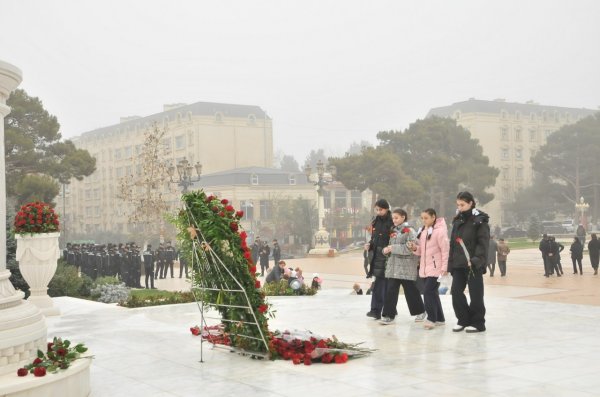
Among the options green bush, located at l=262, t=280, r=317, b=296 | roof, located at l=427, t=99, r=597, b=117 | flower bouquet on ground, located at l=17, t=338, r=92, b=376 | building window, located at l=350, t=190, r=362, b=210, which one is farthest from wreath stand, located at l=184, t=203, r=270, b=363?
roof, located at l=427, t=99, r=597, b=117

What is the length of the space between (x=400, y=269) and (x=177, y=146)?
7109 cm

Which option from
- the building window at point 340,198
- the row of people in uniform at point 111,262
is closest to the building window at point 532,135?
the building window at point 340,198

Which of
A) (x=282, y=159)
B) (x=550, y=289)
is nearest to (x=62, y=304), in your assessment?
(x=550, y=289)

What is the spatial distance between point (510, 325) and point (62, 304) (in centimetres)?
874

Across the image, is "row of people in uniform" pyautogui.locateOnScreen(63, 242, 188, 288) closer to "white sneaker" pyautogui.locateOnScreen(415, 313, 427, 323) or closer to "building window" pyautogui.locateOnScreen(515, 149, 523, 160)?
"white sneaker" pyautogui.locateOnScreen(415, 313, 427, 323)

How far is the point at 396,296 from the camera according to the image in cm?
1007

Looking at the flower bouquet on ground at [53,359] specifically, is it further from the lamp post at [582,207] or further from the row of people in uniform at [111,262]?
the lamp post at [582,207]

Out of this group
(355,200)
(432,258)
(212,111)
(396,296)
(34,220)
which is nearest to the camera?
(432,258)

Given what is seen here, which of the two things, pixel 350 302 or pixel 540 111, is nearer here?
pixel 350 302

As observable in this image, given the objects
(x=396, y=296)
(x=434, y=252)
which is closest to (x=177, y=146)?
(x=396, y=296)

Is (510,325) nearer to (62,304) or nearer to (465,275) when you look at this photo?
(465,275)

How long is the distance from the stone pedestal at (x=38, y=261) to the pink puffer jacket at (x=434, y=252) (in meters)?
6.38

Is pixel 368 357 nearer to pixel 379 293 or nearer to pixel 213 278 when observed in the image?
pixel 213 278

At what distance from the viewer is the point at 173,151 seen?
79.2 m
